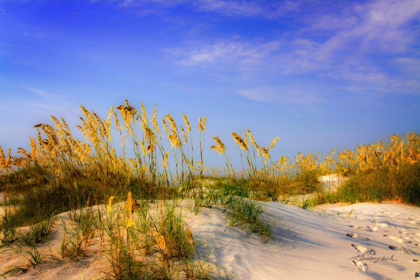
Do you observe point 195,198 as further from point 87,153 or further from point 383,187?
point 383,187

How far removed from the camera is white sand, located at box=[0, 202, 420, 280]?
109 inches

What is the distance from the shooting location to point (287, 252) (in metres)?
3.25

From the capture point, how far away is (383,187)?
303 inches

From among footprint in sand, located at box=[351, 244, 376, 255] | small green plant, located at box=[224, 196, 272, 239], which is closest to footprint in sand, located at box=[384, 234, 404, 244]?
footprint in sand, located at box=[351, 244, 376, 255]

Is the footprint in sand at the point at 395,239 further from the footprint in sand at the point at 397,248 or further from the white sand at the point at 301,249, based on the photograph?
the footprint in sand at the point at 397,248

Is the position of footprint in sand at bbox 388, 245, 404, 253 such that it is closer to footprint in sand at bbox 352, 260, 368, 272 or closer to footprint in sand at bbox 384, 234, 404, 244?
footprint in sand at bbox 384, 234, 404, 244

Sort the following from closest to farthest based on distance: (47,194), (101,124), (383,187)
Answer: (101,124)
(47,194)
(383,187)

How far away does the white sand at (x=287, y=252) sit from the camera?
277cm

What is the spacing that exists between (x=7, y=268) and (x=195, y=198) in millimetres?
2195

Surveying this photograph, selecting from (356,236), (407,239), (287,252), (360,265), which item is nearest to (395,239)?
(407,239)

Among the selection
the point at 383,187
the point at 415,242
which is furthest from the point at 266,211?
the point at 383,187

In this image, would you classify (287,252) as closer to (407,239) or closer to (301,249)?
(301,249)

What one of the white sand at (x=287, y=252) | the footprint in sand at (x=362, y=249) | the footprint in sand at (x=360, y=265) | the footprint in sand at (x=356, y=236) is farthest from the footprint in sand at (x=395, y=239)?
the footprint in sand at (x=360, y=265)

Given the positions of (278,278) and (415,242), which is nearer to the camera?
(278,278)
